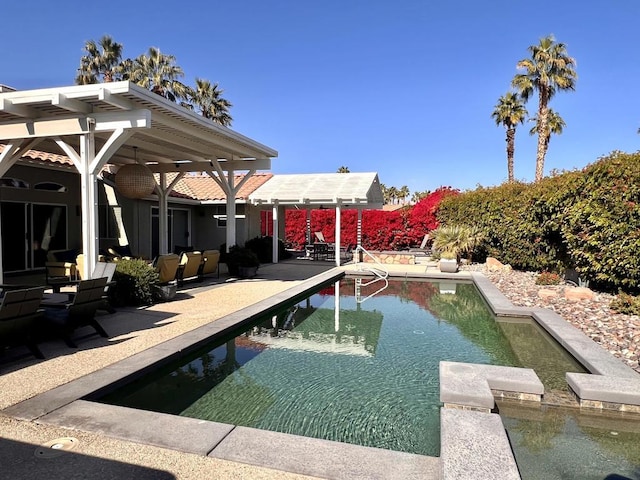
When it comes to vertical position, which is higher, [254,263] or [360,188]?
[360,188]

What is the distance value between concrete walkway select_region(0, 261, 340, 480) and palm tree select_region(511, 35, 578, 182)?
24960 mm

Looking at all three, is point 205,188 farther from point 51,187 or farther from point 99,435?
point 99,435

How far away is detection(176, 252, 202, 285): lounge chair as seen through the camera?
10631mm

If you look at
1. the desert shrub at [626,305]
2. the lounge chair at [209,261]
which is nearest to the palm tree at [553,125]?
the desert shrub at [626,305]

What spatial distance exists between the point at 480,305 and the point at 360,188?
8880 millimetres

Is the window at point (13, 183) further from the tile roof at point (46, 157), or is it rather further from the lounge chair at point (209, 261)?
the lounge chair at point (209, 261)

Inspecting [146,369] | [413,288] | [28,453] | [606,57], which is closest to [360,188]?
[413,288]

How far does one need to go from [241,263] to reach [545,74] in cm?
2363

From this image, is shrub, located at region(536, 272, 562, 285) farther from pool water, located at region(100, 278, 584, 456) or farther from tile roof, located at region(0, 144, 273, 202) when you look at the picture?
tile roof, located at region(0, 144, 273, 202)

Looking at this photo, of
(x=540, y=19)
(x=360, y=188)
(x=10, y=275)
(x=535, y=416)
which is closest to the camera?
(x=535, y=416)

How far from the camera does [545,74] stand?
25.6m

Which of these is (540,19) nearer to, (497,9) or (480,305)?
(497,9)

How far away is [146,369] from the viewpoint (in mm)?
4801

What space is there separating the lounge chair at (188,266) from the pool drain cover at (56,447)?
759 centimetres
